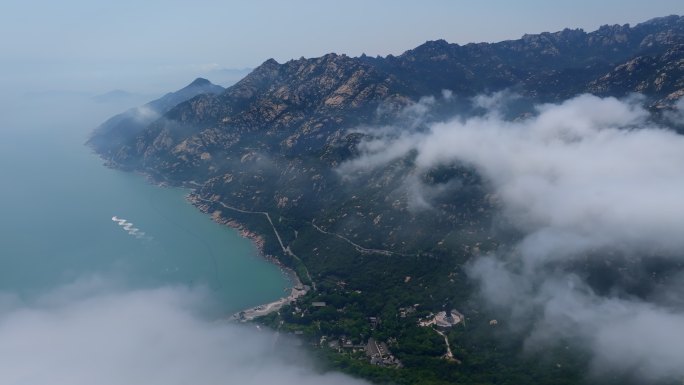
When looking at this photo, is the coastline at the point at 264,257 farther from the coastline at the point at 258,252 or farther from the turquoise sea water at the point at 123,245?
the turquoise sea water at the point at 123,245

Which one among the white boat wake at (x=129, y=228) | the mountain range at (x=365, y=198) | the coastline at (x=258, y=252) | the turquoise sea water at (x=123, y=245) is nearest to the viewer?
the mountain range at (x=365, y=198)

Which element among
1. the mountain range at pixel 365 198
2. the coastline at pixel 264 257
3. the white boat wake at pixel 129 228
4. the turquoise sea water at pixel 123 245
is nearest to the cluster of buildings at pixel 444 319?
the mountain range at pixel 365 198

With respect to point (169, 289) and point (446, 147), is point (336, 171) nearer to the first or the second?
point (446, 147)

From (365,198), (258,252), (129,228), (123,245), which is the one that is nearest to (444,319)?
(365,198)

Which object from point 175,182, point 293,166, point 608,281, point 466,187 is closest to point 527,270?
point 608,281

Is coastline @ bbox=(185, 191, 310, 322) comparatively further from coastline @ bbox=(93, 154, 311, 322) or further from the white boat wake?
the white boat wake
